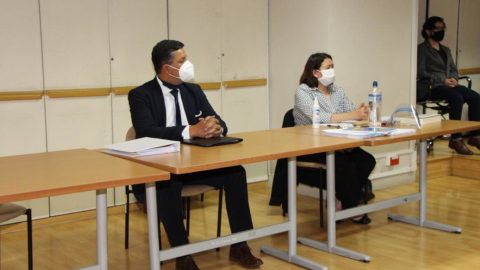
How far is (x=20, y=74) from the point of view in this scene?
4102mm

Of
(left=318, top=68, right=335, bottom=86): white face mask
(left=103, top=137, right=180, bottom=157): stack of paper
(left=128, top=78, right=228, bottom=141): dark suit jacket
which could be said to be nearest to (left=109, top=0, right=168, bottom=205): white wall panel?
(left=128, top=78, right=228, bottom=141): dark suit jacket

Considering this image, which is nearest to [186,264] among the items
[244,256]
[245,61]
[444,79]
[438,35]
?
[244,256]

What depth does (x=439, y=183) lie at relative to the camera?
5.44m

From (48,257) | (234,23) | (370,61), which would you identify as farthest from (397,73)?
(48,257)

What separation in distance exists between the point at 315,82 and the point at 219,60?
1135 mm

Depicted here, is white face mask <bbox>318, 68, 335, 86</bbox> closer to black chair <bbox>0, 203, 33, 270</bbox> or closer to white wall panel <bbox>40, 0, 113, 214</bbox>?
white wall panel <bbox>40, 0, 113, 214</bbox>

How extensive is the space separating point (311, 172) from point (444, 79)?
99.8 inches

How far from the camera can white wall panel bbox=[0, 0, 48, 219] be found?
402cm

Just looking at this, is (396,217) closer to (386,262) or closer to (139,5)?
(386,262)

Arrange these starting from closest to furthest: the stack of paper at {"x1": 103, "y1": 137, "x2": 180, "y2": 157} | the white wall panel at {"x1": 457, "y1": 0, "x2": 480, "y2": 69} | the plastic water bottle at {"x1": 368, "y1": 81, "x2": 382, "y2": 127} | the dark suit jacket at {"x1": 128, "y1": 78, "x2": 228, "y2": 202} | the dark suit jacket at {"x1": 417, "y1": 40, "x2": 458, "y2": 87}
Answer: the stack of paper at {"x1": 103, "y1": 137, "x2": 180, "y2": 157}
the dark suit jacket at {"x1": 128, "y1": 78, "x2": 228, "y2": 202}
the plastic water bottle at {"x1": 368, "y1": 81, "x2": 382, "y2": 127}
the dark suit jacket at {"x1": 417, "y1": 40, "x2": 458, "y2": 87}
the white wall panel at {"x1": 457, "y1": 0, "x2": 480, "y2": 69}

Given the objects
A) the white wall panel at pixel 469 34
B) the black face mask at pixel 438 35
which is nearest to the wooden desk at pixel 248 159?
the black face mask at pixel 438 35

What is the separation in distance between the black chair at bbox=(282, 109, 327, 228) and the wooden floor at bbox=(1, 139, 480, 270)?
0.30 m

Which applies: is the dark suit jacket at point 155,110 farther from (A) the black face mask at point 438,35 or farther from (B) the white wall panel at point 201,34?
(A) the black face mask at point 438,35

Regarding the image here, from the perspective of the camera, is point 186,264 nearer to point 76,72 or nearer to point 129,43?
point 76,72
